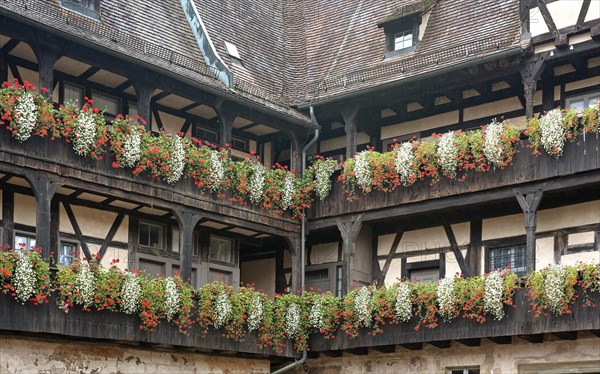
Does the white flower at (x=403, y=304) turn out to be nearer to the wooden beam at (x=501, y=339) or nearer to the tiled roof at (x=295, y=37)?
the wooden beam at (x=501, y=339)

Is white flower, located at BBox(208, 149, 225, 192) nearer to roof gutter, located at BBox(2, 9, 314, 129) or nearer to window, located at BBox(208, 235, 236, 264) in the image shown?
roof gutter, located at BBox(2, 9, 314, 129)

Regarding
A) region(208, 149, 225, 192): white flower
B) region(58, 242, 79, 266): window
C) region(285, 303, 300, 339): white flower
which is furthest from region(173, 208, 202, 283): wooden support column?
region(285, 303, 300, 339): white flower

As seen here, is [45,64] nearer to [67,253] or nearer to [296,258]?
[67,253]

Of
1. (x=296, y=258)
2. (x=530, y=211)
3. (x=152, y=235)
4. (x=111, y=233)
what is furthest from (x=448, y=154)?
(x=111, y=233)

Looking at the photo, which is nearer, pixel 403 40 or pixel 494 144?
pixel 494 144

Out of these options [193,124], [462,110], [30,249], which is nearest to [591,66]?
[462,110]

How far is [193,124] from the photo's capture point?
23.5 m

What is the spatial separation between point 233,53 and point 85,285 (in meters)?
8.80

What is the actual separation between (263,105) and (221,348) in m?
5.58

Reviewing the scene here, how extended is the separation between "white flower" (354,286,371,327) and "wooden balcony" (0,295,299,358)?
7.04 feet

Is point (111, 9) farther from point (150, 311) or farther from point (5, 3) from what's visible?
point (150, 311)

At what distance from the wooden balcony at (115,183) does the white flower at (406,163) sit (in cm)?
315

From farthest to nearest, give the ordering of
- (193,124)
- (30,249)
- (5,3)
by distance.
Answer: (193,124), (30,249), (5,3)

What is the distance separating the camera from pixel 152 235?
72.1 ft
